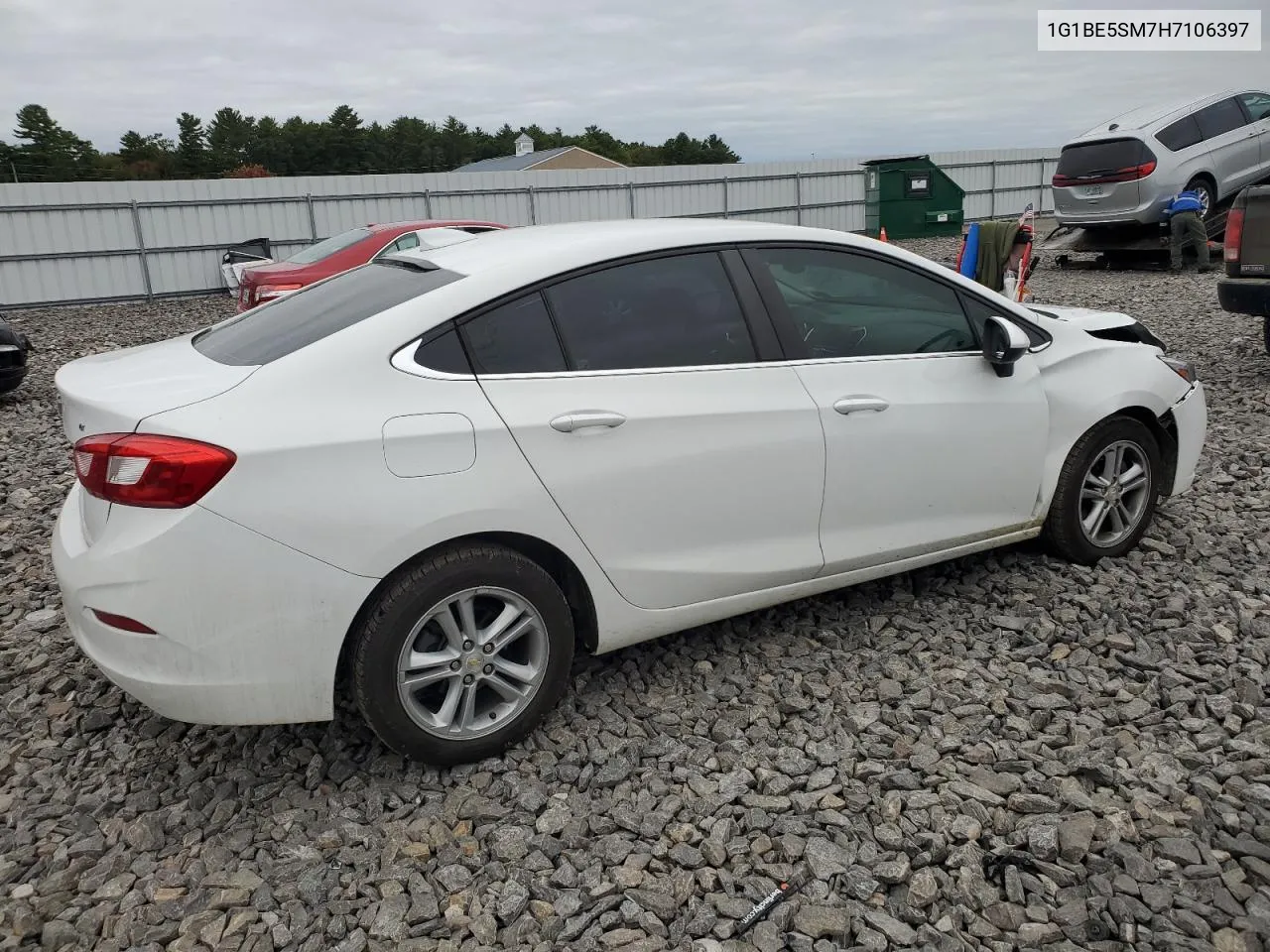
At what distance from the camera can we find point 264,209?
19.0m

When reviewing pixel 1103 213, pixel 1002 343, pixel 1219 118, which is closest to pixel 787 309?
pixel 1002 343

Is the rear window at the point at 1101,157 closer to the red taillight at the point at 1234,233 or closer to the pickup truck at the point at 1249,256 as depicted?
the pickup truck at the point at 1249,256

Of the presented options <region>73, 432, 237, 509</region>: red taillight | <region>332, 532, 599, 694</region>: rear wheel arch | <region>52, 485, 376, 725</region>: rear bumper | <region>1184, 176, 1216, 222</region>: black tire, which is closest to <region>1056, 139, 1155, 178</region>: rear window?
<region>1184, 176, 1216, 222</region>: black tire

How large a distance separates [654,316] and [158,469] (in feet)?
5.05

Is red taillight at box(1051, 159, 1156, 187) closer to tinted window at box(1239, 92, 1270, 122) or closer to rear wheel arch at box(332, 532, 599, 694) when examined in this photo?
tinted window at box(1239, 92, 1270, 122)

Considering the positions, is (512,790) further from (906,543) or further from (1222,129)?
(1222,129)

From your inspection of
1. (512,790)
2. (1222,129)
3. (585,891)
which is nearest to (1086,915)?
(585,891)

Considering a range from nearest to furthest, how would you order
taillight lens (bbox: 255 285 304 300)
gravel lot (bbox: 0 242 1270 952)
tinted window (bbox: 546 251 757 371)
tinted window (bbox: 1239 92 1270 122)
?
gravel lot (bbox: 0 242 1270 952) < tinted window (bbox: 546 251 757 371) < taillight lens (bbox: 255 285 304 300) < tinted window (bbox: 1239 92 1270 122)

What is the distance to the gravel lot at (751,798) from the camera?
243cm

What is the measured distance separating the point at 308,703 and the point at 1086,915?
2.05m

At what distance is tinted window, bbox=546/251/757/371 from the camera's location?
3111 millimetres

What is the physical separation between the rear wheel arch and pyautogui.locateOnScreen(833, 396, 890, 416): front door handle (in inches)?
42.6

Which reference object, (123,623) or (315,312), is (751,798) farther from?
(315,312)

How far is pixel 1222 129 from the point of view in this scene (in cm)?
1499
